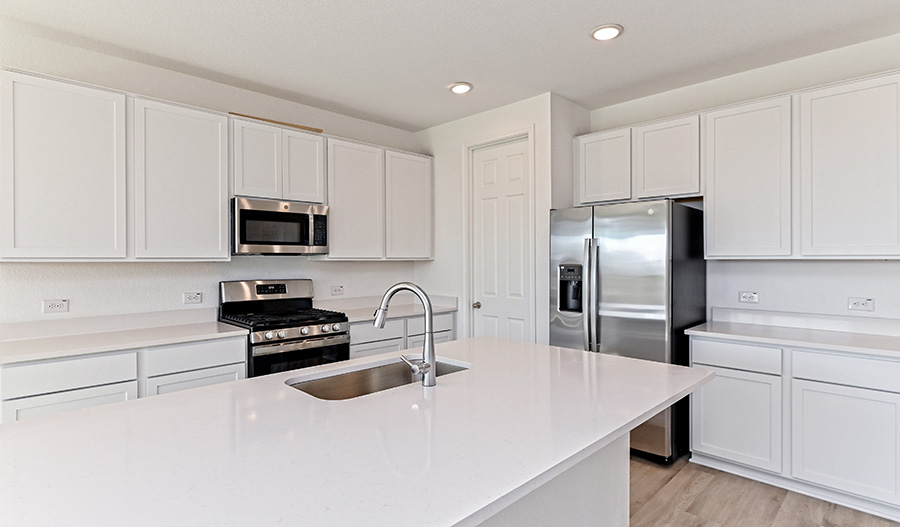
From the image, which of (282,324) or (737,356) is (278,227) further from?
(737,356)

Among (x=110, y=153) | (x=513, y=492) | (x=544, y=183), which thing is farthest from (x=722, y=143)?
(x=110, y=153)

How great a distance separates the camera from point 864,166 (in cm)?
253

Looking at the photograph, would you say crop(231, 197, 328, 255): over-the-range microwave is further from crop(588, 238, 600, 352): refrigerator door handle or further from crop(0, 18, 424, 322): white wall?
crop(588, 238, 600, 352): refrigerator door handle

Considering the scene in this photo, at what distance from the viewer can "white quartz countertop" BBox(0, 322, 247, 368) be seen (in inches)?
85.3

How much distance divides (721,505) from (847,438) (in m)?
0.73

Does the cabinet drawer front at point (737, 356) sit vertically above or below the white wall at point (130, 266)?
below

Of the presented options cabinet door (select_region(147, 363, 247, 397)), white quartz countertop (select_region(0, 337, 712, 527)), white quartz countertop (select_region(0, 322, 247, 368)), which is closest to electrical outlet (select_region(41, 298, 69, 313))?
white quartz countertop (select_region(0, 322, 247, 368))

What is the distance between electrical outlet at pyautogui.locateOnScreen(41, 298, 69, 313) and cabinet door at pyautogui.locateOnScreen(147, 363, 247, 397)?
764mm

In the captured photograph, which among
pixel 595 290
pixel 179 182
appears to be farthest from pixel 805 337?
pixel 179 182

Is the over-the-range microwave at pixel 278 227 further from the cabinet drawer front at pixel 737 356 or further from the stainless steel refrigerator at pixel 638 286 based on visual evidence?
the cabinet drawer front at pixel 737 356

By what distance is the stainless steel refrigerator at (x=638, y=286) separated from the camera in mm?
2861

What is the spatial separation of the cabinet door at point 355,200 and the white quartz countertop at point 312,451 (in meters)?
2.14

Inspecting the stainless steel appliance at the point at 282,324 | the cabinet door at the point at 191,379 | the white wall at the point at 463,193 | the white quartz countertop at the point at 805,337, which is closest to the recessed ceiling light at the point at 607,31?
the white wall at the point at 463,193

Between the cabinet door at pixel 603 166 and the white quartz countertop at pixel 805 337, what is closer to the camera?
the white quartz countertop at pixel 805 337
